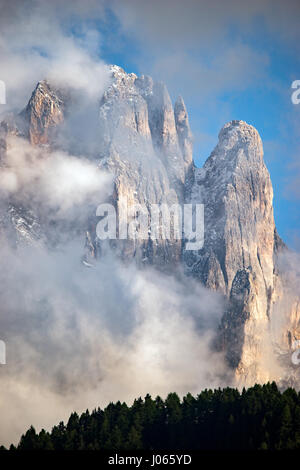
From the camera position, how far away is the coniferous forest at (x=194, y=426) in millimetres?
149000

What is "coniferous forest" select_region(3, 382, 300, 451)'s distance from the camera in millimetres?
149000

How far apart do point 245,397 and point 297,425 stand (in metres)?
16.4

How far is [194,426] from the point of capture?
161500 mm
